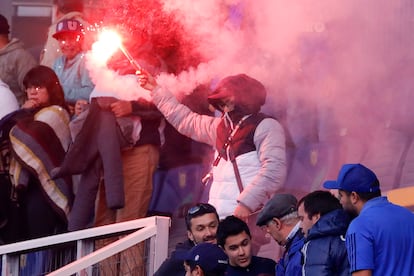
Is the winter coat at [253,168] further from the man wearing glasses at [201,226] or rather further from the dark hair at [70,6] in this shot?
the dark hair at [70,6]

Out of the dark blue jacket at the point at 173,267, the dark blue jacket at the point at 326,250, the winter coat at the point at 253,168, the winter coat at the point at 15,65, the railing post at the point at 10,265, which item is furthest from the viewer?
the winter coat at the point at 15,65

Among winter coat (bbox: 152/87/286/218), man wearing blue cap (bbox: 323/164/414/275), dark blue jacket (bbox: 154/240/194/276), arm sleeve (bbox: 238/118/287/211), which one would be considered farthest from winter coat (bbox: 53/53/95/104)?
man wearing blue cap (bbox: 323/164/414/275)

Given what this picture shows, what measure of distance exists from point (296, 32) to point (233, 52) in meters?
0.52

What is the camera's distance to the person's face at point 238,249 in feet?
23.3

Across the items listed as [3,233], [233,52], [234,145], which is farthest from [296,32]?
[3,233]

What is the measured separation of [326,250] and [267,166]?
71.6 inches

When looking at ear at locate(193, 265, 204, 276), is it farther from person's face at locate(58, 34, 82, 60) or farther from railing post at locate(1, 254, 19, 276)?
person's face at locate(58, 34, 82, 60)

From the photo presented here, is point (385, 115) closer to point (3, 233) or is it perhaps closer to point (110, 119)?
point (110, 119)

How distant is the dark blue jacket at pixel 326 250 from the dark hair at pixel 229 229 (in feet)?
2.17

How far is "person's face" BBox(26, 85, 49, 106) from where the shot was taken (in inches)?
379

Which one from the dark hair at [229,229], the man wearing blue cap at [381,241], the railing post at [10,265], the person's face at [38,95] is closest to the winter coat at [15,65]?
the person's face at [38,95]

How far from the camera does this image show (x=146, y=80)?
8.87 meters

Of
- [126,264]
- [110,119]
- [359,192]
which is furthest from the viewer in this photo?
[110,119]

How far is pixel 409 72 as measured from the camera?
339 inches
